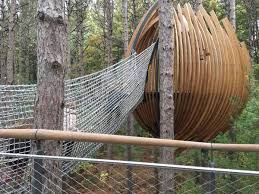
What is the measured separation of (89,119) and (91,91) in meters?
0.26

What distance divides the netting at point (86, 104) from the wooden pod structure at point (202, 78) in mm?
571

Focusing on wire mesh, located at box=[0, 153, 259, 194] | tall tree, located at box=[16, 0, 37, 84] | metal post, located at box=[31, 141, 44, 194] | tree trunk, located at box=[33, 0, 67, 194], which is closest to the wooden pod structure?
wire mesh, located at box=[0, 153, 259, 194]

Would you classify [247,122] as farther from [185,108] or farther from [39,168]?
[39,168]

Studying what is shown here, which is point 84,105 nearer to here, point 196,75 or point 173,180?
point 173,180

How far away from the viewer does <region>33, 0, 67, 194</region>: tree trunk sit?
2.64m

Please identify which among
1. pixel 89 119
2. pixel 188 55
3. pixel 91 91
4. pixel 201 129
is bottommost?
pixel 201 129

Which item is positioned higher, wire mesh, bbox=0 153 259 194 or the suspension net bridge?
the suspension net bridge

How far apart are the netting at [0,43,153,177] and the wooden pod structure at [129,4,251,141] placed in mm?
571

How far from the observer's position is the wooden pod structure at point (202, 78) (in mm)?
5910

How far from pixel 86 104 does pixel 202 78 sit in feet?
8.43

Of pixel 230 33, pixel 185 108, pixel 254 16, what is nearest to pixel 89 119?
pixel 185 108

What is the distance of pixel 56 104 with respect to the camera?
270 cm

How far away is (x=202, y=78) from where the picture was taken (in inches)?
232

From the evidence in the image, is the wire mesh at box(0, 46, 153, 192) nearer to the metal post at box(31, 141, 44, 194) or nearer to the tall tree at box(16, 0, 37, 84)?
the metal post at box(31, 141, 44, 194)
